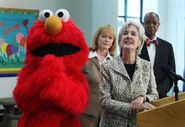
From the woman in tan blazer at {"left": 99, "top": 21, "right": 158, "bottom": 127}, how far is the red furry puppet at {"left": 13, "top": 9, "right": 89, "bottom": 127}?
455 mm

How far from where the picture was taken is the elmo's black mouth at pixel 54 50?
1170 mm

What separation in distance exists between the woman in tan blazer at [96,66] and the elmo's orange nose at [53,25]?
1.02 metres

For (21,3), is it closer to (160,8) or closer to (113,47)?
(113,47)

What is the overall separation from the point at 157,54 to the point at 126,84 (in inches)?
34.5

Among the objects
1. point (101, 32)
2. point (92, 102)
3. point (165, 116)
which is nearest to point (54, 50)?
point (165, 116)

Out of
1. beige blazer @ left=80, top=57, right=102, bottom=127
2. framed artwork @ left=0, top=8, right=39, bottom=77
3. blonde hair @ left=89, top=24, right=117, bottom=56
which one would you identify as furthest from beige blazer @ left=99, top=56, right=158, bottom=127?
framed artwork @ left=0, top=8, right=39, bottom=77

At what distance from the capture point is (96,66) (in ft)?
7.72

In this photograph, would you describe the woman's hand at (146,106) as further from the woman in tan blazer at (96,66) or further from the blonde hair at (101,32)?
the blonde hair at (101,32)

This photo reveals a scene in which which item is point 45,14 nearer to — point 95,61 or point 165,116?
point 165,116

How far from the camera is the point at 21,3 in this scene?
4.61m

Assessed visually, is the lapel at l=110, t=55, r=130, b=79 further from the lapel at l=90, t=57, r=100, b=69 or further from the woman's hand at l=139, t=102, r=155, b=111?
the lapel at l=90, t=57, r=100, b=69

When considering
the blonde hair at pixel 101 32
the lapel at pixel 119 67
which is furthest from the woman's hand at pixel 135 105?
the blonde hair at pixel 101 32

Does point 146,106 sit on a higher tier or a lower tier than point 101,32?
lower

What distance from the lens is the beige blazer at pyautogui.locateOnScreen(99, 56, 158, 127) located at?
1.63m
